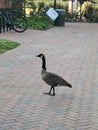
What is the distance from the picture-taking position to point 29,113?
7.25m

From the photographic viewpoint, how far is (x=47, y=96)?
8547 millimetres

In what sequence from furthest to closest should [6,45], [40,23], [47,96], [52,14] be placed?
[52,14], [40,23], [6,45], [47,96]

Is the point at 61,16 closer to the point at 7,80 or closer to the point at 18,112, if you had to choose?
the point at 7,80

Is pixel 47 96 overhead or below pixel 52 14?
below

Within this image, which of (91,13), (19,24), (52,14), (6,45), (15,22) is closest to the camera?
(6,45)

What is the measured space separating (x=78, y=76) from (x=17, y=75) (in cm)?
142

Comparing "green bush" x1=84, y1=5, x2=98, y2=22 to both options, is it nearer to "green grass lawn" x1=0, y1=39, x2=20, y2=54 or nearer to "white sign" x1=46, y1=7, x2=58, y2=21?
"white sign" x1=46, y1=7, x2=58, y2=21

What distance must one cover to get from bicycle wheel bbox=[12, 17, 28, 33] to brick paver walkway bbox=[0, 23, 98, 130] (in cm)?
683

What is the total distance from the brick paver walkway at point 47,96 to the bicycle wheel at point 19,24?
22.4 ft

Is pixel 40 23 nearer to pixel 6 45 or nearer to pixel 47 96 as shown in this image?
pixel 6 45

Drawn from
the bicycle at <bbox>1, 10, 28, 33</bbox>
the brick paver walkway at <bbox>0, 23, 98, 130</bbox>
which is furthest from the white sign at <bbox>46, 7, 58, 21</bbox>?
the brick paver walkway at <bbox>0, 23, 98, 130</bbox>

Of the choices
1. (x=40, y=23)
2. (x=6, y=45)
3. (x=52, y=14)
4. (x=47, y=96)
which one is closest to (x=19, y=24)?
(x=40, y=23)

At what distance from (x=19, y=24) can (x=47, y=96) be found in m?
14.4

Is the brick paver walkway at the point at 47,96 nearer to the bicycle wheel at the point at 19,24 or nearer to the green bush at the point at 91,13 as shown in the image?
the bicycle wheel at the point at 19,24
